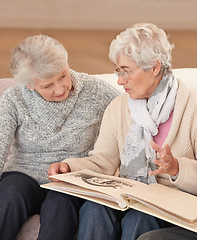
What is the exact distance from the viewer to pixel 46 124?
224 cm

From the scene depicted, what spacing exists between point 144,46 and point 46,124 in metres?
0.61

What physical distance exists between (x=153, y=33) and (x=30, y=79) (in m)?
0.58

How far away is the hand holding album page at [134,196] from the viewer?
152cm

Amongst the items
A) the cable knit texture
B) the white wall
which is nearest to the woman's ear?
the cable knit texture

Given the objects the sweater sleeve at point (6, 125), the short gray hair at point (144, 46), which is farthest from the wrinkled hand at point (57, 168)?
the short gray hair at point (144, 46)

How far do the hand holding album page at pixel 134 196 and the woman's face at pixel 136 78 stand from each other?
388 mm

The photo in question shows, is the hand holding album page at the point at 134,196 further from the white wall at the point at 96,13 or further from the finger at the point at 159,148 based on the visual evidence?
the white wall at the point at 96,13

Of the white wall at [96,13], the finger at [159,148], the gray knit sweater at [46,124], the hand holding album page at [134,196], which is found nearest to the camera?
the hand holding album page at [134,196]

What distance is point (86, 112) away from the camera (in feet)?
7.39

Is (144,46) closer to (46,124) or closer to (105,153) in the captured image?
(105,153)

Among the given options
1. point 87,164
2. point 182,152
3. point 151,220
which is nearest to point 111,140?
point 87,164

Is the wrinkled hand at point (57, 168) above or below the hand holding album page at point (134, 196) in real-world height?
above

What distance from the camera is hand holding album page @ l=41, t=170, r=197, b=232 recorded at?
1521 mm

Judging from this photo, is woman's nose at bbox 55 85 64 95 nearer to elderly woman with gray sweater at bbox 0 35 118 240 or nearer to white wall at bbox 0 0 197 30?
elderly woman with gray sweater at bbox 0 35 118 240
